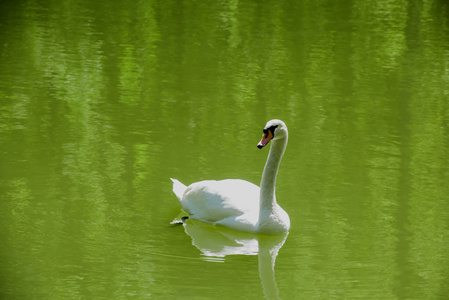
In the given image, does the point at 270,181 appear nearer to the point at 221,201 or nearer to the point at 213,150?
the point at 221,201

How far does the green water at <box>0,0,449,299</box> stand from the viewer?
250 inches

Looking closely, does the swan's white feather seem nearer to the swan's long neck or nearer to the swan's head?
the swan's long neck

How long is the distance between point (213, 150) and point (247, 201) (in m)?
2.01

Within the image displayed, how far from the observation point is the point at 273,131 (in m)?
6.95

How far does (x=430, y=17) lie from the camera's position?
704 inches

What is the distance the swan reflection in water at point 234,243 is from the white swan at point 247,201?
62 millimetres

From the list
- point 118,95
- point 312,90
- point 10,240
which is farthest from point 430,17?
point 10,240

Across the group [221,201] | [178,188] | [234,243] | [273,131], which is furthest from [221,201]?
[273,131]

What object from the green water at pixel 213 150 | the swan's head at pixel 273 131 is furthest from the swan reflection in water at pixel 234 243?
the swan's head at pixel 273 131

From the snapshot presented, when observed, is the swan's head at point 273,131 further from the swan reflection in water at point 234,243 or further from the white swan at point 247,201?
the swan reflection in water at point 234,243

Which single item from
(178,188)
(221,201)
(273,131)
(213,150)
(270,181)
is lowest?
(213,150)

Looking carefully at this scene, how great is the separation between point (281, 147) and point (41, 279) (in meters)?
2.38

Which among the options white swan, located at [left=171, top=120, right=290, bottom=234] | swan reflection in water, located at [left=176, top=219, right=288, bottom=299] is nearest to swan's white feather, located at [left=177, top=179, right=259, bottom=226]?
white swan, located at [left=171, top=120, right=290, bottom=234]

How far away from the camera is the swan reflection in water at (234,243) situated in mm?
6602
